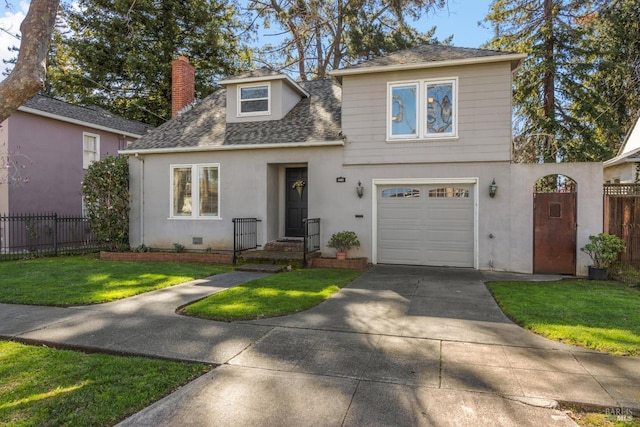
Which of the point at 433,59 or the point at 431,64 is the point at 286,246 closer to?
the point at 431,64

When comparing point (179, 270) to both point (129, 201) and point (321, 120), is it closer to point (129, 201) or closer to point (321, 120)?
point (129, 201)

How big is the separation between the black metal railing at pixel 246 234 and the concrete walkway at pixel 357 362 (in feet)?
15.2

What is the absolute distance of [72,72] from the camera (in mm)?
23188

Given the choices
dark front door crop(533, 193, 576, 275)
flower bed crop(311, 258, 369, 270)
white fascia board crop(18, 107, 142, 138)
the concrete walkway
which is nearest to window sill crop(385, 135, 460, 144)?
dark front door crop(533, 193, 576, 275)

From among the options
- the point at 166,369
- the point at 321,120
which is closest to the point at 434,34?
the point at 321,120

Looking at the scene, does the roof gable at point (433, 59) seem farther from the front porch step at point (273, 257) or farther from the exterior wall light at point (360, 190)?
the front porch step at point (273, 257)

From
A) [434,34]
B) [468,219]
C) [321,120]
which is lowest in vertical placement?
[468,219]

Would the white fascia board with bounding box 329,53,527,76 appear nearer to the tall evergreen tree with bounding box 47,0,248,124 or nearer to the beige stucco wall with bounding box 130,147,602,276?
the beige stucco wall with bounding box 130,147,602,276

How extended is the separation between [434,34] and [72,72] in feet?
72.8

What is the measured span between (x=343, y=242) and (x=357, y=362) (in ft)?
20.7

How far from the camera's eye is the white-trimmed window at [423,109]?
32.0 ft

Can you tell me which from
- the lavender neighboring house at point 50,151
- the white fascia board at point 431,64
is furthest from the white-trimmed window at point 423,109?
the lavender neighboring house at point 50,151

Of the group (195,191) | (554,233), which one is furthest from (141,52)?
(554,233)

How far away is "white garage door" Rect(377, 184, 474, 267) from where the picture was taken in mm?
9797
